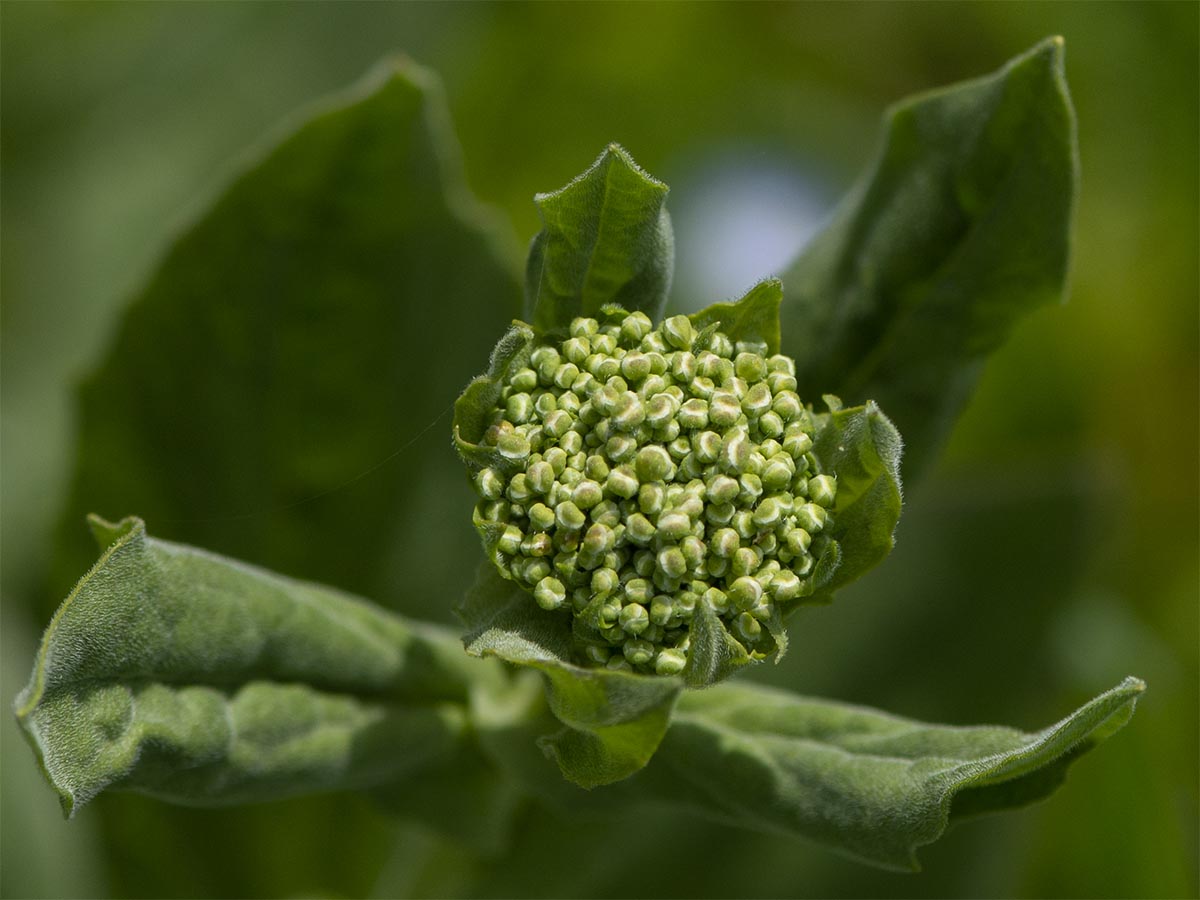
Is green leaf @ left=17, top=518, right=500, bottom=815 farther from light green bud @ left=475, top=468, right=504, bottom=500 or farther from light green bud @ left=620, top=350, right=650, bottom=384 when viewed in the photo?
light green bud @ left=620, top=350, right=650, bottom=384

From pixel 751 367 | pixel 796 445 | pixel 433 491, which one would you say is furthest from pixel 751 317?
pixel 433 491

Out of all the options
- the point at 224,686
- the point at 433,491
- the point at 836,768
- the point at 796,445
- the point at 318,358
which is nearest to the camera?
the point at 796,445

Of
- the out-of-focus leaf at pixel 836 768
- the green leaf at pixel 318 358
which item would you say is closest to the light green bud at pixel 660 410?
the out-of-focus leaf at pixel 836 768

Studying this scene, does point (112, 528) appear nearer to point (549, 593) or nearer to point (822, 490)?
point (549, 593)

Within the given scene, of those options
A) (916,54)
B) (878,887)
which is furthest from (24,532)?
(916,54)

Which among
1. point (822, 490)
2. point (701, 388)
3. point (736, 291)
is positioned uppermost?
point (736, 291)

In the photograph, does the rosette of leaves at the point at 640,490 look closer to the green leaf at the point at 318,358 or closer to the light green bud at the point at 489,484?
the light green bud at the point at 489,484

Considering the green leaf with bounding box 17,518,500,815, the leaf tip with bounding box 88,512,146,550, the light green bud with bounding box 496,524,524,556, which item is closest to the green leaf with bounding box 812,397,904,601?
the light green bud with bounding box 496,524,524,556

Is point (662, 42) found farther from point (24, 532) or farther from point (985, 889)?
point (985, 889)
